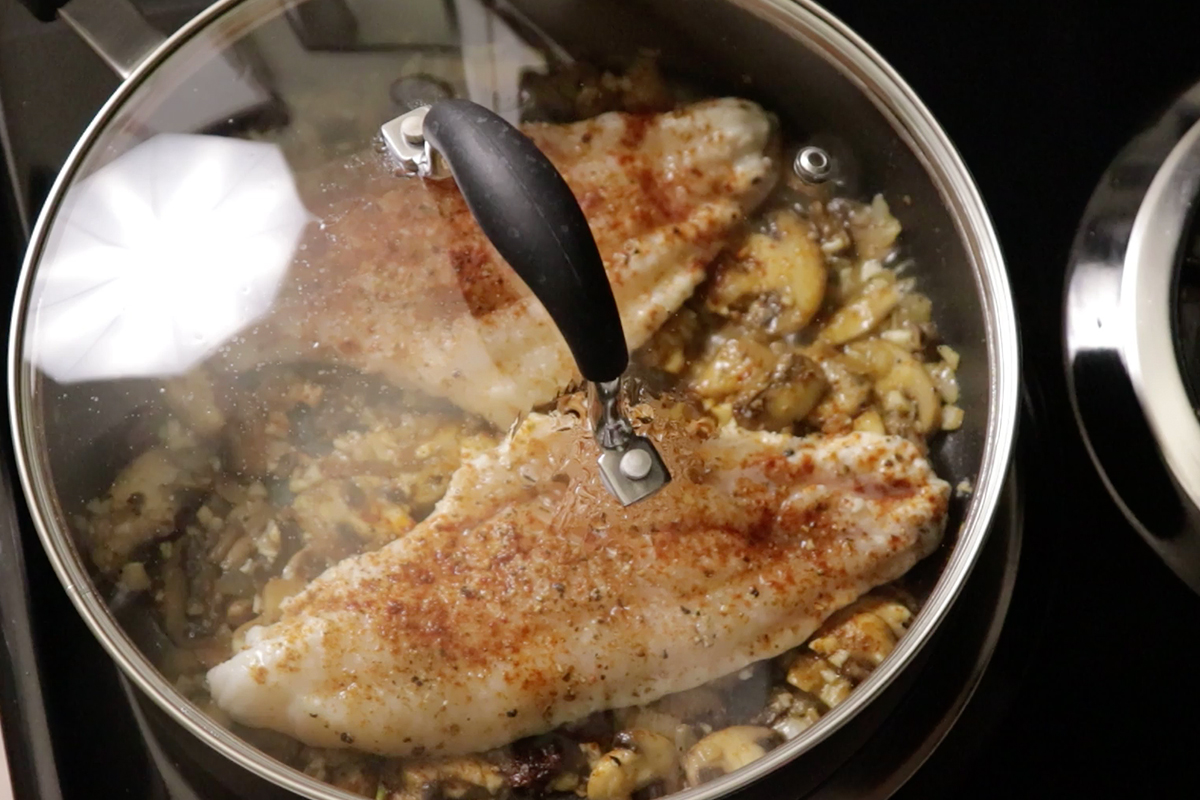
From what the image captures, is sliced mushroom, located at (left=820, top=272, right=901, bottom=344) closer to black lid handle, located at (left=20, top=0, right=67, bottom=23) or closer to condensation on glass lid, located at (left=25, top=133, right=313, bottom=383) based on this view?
condensation on glass lid, located at (left=25, top=133, right=313, bottom=383)

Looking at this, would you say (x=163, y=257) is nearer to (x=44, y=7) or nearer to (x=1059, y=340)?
(x=44, y=7)

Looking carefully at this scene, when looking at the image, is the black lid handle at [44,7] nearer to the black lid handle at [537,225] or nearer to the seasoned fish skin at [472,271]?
the seasoned fish skin at [472,271]

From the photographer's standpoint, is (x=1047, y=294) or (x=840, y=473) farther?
(x=1047, y=294)

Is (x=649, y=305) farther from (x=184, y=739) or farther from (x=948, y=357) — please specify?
(x=184, y=739)

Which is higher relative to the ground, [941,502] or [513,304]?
[513,304]

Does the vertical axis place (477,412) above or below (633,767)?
above

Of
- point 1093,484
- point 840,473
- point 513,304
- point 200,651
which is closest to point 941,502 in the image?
point 840,473

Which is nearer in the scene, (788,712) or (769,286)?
(788,712)

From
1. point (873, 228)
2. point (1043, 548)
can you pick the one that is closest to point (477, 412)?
point (873, 228)
